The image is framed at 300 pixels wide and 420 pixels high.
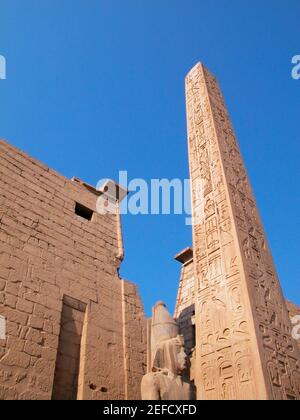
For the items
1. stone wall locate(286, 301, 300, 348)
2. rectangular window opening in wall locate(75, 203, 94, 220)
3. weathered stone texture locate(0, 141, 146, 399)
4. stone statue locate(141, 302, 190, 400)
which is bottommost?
stone statue locate(141, 302, 190, 400)

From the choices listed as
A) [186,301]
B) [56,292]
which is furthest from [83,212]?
[186,301]

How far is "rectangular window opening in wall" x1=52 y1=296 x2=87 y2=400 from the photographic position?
5.05m

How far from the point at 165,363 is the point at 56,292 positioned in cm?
204

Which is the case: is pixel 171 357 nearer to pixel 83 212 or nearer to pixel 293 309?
pixel 83 212

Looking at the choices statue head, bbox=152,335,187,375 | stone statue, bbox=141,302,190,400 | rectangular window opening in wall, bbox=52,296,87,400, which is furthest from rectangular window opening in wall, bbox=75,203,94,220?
statue head, bbox=152,335,187,375

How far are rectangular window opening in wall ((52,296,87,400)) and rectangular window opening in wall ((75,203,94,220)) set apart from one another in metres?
1.96

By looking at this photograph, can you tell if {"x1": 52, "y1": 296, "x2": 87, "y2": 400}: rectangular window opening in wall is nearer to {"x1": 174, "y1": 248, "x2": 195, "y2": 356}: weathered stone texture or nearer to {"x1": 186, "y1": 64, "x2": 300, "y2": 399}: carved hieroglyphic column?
{"x1": 186, "y1": 64, "x2": 300, "y2": 399}: carved hieroglyphic column

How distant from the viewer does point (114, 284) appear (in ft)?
21.7

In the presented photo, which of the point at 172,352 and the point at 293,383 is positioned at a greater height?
the point at 172,352

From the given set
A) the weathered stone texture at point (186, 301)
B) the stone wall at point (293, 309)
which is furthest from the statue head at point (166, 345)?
the stone wall at point (293, 309)
